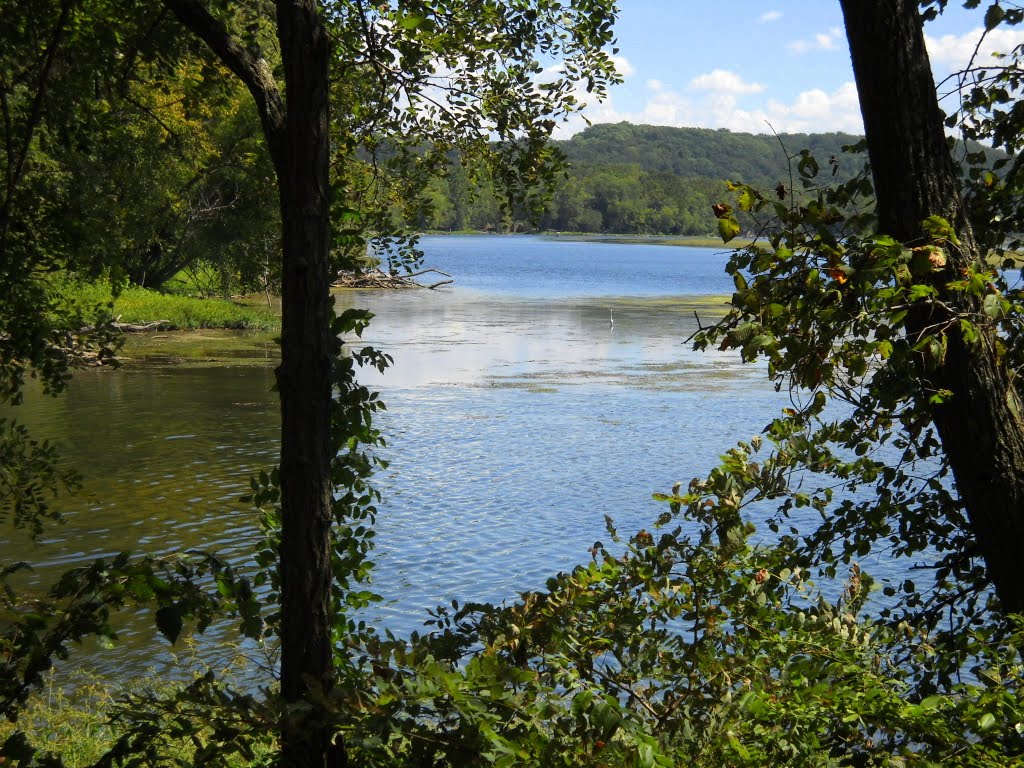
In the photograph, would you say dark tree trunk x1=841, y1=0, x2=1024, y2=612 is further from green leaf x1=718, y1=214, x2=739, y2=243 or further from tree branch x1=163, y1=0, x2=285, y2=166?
tree branch x1=163, y1=0, x2=285, y2=166

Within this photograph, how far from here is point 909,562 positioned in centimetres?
1184

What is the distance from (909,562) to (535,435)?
8477mm

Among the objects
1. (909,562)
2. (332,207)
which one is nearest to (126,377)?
(909,562)

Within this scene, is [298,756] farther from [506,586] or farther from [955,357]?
[506,586]

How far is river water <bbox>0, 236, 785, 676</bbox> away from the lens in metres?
12.2

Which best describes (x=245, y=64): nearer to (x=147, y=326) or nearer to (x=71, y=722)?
(x=71, y=722)

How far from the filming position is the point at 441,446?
18469 millimetres

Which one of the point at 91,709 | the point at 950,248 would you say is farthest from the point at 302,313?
the point at 91,709

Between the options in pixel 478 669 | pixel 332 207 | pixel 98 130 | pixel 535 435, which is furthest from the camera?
pixel 535 435

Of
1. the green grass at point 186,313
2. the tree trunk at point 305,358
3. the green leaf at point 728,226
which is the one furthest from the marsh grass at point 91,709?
the green grass at point 186,313

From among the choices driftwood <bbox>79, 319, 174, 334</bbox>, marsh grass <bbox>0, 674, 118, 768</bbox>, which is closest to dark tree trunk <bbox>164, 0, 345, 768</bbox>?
marsh grass <bbox>0, 674, 118, 768</bbox>

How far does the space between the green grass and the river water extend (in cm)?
181

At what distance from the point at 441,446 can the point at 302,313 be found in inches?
592

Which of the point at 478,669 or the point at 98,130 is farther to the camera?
the point at 98,130
